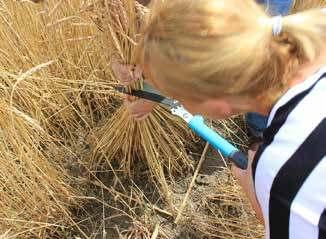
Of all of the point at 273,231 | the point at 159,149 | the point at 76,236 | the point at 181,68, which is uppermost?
the point at 181,68

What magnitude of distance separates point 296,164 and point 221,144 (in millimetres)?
547

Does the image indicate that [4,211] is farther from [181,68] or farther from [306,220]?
[306,220]

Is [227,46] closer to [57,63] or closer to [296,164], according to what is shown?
[296,164]

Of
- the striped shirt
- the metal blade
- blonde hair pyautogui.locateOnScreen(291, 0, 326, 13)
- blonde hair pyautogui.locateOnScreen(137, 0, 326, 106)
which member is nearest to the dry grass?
the metal blade

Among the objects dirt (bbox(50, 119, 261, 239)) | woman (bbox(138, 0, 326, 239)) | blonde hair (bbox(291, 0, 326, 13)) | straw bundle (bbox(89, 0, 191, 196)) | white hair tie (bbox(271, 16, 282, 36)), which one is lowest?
dirt (bbox(50, 119, 261, 239))

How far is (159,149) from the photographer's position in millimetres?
1713

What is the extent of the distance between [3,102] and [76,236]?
44 cm

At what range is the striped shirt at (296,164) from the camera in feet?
2.69

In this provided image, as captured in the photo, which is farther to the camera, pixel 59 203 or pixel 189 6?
pixel 59 203

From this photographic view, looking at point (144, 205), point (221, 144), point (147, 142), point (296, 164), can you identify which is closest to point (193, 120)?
point (221, 144)

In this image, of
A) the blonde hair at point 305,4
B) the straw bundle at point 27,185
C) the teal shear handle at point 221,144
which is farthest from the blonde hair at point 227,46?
the blonde hair at point 305,4

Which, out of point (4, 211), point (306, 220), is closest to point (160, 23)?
point (306, 220)

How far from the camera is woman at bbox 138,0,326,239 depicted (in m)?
0.83

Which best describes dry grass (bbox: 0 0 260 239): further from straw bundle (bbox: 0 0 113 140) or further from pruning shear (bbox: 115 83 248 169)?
pruning shear (bbox: 115 83 248 169)
